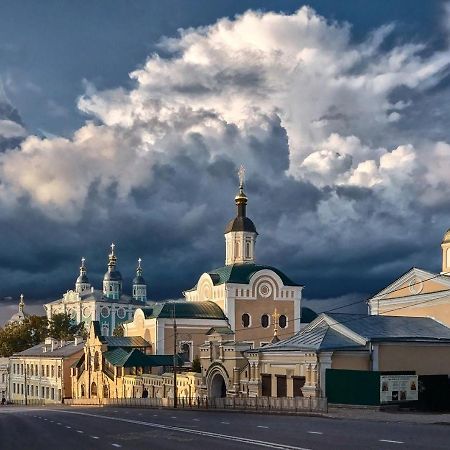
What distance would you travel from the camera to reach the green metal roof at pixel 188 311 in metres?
71.0

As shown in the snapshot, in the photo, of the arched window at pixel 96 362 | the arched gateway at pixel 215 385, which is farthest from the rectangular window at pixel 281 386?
the arched window at pixel 96 362

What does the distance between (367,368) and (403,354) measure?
2.41 metres

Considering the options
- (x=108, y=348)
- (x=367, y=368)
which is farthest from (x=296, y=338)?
(x=108, y=348)

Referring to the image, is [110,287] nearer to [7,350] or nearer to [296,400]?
[7,350]

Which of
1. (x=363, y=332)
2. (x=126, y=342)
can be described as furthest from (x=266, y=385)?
(x=126, y=342)

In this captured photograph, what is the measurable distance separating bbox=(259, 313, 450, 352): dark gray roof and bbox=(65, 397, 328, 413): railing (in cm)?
364

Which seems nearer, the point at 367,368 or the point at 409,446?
the point at 409,446

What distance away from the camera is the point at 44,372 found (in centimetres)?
8612

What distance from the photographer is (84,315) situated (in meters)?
148

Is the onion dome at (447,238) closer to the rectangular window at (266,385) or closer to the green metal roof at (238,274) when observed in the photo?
the rectangular window at (266,385)

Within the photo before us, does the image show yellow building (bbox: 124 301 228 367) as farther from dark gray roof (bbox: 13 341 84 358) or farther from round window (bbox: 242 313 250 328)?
dark gray roof (bbox: 13 341 84 358)

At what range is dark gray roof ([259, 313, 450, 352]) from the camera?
1624 inches

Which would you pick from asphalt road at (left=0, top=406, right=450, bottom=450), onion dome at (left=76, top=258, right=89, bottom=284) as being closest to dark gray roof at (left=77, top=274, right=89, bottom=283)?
onion dome at (left=76, top=258, right=89, bottom=284)

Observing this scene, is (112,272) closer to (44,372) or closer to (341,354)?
(44,372)
